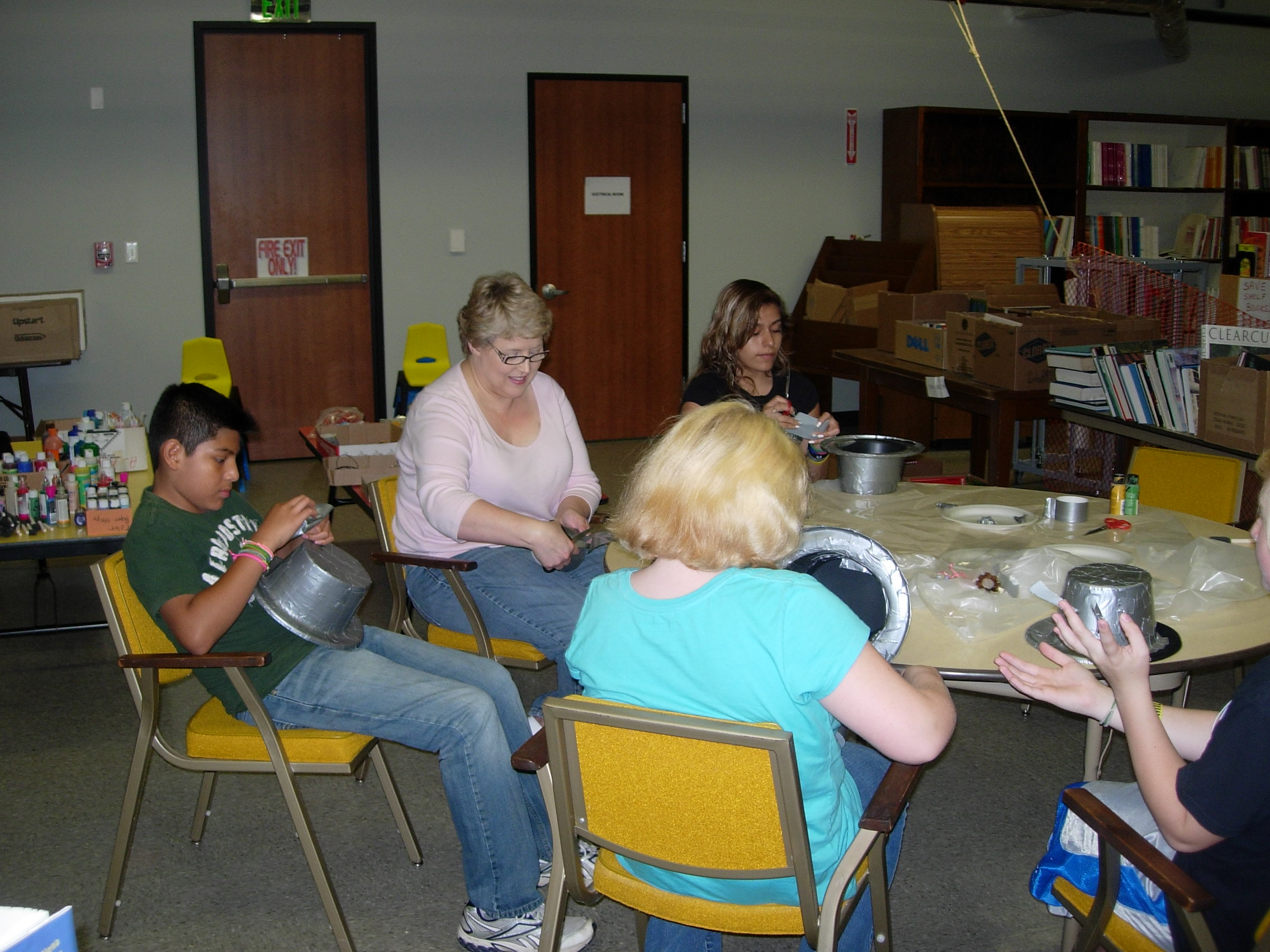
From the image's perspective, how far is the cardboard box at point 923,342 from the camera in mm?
4879

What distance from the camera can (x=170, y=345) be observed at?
6.20m

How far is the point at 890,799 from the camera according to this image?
1493mm

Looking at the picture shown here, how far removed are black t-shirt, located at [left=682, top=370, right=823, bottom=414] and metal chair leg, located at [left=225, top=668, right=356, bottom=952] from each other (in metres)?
1.71

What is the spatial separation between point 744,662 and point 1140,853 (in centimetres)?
52

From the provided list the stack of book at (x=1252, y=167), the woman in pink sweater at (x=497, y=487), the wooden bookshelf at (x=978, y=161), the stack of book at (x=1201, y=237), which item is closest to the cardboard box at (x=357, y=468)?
the woman in pink sweater at (x=497, y=487)

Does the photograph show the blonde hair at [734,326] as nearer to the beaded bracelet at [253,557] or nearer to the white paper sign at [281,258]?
the beaded bracelet at [253,557]

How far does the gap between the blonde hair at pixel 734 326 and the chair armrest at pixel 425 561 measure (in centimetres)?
117

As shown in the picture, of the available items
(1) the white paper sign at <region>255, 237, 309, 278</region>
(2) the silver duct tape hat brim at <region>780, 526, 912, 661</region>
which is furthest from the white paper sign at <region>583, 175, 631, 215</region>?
(2) the silver duct tape hat brim at <region>780, 526, 912, 661</region>

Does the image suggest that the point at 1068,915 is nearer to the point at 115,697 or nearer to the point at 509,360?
the point at 509,360

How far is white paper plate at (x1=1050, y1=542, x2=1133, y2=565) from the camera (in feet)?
7.19

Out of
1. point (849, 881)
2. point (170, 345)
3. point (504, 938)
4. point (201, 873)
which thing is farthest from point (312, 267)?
point (849, 881)

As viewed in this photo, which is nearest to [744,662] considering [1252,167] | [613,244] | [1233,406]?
[1233,406]

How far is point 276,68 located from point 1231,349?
4.82m

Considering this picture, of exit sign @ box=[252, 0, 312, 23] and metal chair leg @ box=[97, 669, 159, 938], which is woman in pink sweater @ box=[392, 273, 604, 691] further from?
exit sign @ box=[252, 0, 312, 23]
